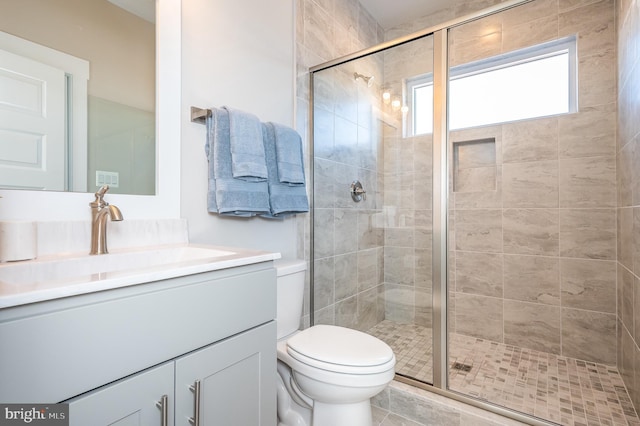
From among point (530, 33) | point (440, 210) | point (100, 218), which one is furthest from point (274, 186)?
point (530, 33)

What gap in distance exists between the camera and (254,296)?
938mm

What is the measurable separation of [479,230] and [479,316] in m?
0.62

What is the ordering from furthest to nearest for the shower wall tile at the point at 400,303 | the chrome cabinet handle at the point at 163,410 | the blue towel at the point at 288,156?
the shower wall tile at the point at 400,303 < the blue towel at the point at 288,156 < the chrome cabinet handle at the point at 163,410

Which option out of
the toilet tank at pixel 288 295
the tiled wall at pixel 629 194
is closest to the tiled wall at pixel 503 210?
the tiled wall at pixel 629 194

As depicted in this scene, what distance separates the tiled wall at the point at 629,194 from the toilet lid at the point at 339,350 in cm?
114

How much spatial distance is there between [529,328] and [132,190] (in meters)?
2.47

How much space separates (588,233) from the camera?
6.41 ft

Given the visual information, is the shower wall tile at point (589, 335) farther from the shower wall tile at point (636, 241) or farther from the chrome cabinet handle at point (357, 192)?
the chrome cabinet handle at point (357, 192)

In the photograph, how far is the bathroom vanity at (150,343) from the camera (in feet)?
1.75

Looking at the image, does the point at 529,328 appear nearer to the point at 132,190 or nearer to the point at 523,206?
the point at 523,206

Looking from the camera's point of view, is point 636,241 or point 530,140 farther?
point 530,140

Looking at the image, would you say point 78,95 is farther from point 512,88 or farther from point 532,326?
point 532,326

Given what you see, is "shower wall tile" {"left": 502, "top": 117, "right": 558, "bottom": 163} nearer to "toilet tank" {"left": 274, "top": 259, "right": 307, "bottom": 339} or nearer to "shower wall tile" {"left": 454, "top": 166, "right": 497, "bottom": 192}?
"shower wall tile" {"left": 454, "top": 166, "right": 497, "bottom": 192}

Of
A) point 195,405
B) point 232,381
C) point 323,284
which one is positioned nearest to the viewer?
point 195,405
